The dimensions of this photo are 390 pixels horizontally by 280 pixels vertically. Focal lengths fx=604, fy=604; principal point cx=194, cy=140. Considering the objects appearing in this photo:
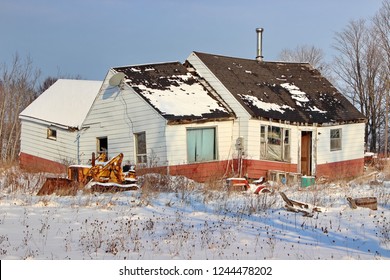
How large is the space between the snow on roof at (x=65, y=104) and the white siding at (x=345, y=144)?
10.6m

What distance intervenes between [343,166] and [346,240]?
56.4 feet

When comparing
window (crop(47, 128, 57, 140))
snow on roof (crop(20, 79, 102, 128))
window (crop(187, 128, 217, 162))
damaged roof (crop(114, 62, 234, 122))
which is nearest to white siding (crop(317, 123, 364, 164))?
damaged roof (crop(114, 62, 234, 122))

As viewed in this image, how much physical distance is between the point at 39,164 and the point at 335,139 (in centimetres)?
1386

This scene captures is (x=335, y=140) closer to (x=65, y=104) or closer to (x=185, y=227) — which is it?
(x=65, y=104)

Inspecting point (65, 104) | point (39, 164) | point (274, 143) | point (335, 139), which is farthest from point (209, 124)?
point (65, 104)

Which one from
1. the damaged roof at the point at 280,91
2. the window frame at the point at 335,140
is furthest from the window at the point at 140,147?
the window frame at the point at 335,140

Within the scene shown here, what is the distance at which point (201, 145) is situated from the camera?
23.2 m

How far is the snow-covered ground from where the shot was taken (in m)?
9.49

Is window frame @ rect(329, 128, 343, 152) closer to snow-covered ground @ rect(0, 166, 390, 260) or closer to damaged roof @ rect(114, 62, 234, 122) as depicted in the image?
damaged roof @ rect(114, 62, 234, 122)

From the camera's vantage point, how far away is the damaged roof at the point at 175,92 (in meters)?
22.7

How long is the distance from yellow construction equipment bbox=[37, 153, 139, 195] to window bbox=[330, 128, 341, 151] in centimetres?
1108

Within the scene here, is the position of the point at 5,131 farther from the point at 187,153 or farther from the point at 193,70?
the point at 187,153

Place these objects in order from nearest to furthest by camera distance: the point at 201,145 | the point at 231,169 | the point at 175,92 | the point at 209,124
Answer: the point at 201,145, the point at 209,124, the point at 231,169, the point at 175,92
